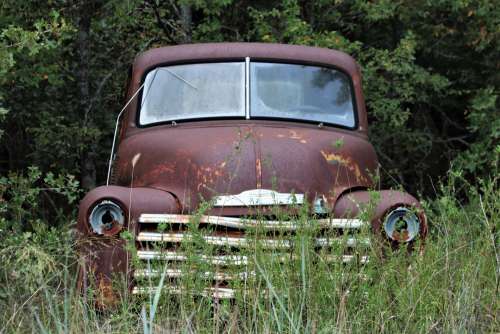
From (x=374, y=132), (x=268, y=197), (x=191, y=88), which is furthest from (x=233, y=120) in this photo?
(x=374, y=132)

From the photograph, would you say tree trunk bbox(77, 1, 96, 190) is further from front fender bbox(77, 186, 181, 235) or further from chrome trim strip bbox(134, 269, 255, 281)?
chrome trim strip bbox(134, 269, 255, 281)

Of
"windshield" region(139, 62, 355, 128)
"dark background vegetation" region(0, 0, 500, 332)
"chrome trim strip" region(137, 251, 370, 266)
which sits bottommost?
"chrome trim strip" region(137, 251, 370, 266)

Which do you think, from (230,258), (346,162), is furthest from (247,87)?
(230,258)

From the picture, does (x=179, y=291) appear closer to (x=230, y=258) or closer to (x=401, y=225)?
(x=230, y=258)

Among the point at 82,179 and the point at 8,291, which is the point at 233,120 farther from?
the point at 82,179

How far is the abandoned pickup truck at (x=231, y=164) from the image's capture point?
465 cm

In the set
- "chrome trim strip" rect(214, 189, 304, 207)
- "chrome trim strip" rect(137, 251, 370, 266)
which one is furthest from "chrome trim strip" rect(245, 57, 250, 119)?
"chrome trim strip" rect(137, 251, 370, 266)

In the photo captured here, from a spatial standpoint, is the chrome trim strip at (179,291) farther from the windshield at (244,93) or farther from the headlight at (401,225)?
the windshield at (244,93)

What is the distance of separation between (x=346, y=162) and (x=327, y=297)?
1.59 meters

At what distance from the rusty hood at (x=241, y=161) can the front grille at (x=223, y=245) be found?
30 centimetres

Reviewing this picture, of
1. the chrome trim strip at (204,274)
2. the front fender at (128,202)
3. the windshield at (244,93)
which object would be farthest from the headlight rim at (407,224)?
the windshield at (244,93)

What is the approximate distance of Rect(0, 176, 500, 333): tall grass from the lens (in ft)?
12.8

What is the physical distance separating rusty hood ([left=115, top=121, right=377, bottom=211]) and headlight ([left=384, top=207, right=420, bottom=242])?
0.35m

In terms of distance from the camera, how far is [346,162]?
5.59 m
